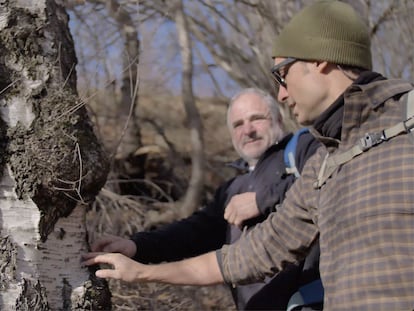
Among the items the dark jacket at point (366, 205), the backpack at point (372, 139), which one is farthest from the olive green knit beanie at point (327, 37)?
→ the backpack at point (372, 139)

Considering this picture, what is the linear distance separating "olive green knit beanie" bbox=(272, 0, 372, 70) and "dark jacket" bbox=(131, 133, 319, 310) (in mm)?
807

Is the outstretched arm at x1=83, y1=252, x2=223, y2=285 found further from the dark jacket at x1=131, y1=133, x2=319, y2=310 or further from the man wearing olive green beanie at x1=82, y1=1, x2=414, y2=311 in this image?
the dark jacket at x1=131, y1=133, x2=319, y2=310

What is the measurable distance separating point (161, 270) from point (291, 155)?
1012 mm

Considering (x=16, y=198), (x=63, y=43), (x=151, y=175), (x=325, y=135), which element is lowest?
(x=151, y=175)

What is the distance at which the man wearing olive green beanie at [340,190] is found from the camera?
2068mm

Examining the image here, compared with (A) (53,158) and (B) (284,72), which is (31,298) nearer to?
(A) (53,158)

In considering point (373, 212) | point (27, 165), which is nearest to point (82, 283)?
point (27, 165)

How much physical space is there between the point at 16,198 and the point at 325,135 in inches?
48.7

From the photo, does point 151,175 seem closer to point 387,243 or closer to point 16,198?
point 16,198

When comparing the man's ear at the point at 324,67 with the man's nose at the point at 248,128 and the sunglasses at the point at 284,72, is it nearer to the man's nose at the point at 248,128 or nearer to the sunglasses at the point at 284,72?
the sunglasses at the point at 284,72

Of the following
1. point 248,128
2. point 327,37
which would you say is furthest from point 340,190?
point 248,128

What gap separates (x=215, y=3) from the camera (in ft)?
27.0

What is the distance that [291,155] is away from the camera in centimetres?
338

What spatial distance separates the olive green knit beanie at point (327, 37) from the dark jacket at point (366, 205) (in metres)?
0.16
